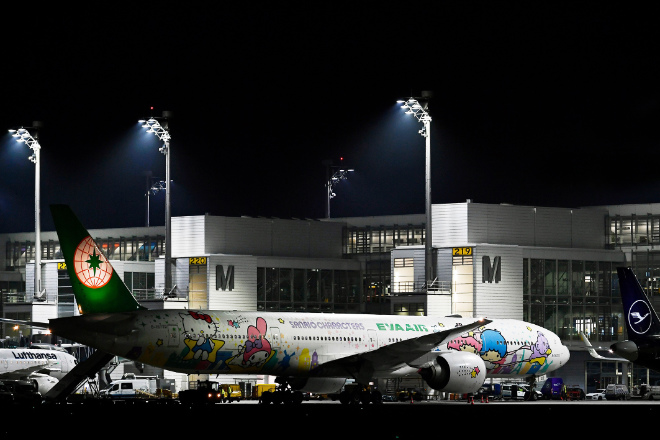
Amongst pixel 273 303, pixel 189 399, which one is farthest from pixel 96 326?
pixel 273 303

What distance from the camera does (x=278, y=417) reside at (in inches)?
1699

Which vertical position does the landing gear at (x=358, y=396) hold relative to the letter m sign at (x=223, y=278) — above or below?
below

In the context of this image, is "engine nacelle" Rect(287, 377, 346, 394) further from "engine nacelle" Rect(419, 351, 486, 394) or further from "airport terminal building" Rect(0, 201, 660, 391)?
"airport terminal building" Rect(0, 201, 660, 391)

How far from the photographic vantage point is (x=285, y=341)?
57000mm

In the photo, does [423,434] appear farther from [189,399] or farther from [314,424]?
[189,399]

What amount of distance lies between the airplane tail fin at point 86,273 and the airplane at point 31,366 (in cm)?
2302

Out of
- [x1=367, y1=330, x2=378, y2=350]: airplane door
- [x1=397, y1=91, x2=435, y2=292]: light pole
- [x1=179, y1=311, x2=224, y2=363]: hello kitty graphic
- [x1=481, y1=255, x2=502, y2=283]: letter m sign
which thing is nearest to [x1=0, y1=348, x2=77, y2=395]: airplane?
[x1=179, y1=311, x2=224, y2=363]: hello kitty graphic

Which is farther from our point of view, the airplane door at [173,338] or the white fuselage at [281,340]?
the airplane door at [173,338]

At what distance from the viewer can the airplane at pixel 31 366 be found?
7725 cm

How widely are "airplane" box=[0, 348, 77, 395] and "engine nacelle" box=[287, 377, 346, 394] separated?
2168 cm

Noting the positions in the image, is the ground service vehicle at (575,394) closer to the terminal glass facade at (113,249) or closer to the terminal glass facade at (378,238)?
the terminal glass facade at (378,238)

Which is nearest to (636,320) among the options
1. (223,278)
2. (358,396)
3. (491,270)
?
(358,396)

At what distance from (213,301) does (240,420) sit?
174 ft

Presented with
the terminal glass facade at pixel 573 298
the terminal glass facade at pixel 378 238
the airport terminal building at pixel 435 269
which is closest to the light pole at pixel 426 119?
the airport terminal building at pixel 435 269
